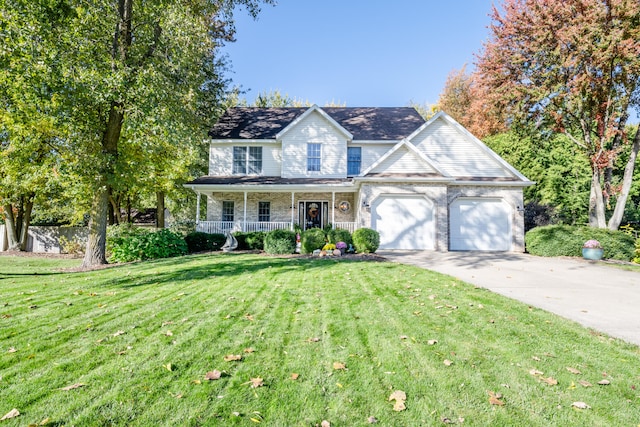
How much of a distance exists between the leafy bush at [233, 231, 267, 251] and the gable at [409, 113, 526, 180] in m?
Result: 8.88

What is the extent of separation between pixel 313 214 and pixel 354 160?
379 cm

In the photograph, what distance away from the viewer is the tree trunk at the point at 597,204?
1439 cm

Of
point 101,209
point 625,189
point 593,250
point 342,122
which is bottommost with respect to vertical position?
point 593,250

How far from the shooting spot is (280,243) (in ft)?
40.2

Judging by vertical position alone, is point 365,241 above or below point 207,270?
above

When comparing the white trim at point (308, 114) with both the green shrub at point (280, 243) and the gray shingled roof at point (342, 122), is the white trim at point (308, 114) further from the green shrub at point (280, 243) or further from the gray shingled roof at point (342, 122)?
the green shrub at point (280, 243)

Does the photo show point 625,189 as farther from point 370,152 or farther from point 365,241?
point 365,241

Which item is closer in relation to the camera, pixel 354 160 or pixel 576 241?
pixel 576 241

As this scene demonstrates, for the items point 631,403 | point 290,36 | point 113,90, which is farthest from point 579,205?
point 113,90

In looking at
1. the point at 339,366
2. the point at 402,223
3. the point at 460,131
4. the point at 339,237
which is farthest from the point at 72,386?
the point at 460,131

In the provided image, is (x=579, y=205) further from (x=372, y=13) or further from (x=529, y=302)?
(x=529, y=302)

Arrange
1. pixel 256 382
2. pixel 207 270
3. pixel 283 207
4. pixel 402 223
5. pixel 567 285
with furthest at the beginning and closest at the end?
pixel 283 207, pixel 402 223, pixel 207 270, pixel 567 285, pixel 256 382

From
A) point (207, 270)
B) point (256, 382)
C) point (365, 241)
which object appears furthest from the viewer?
point (365, 241)

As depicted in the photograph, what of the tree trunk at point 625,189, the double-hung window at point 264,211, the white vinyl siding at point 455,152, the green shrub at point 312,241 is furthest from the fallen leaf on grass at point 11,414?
the tree trunk at point 625,189
